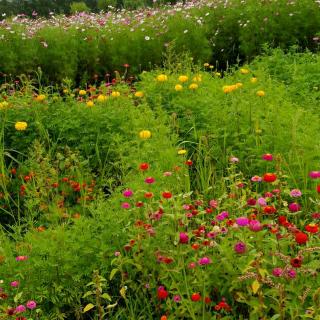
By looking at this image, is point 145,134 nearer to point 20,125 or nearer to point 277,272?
point 20,125

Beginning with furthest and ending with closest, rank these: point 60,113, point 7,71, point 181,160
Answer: point 7,71, point 60,113, point 181,160

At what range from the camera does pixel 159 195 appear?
293 cm

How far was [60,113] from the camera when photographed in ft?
14.7

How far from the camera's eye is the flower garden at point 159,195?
2.25 meters

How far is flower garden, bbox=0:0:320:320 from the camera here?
2254 mm

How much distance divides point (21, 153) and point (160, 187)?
141cm

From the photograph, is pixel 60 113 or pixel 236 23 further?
pixel 236 23

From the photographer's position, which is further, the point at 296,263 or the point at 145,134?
the point at 145,134

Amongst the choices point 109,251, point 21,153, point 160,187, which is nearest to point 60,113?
point 21,153

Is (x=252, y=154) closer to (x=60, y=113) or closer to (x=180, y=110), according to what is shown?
(x=180, y=110)

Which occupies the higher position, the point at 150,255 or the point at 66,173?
the point at 150,255

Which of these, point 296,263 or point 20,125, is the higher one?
point 296,263

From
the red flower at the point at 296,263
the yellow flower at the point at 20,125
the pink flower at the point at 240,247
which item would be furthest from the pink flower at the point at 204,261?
the yellow flower at the point at 20,125

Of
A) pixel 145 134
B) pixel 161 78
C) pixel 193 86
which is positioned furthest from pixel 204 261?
pixel 161 78
